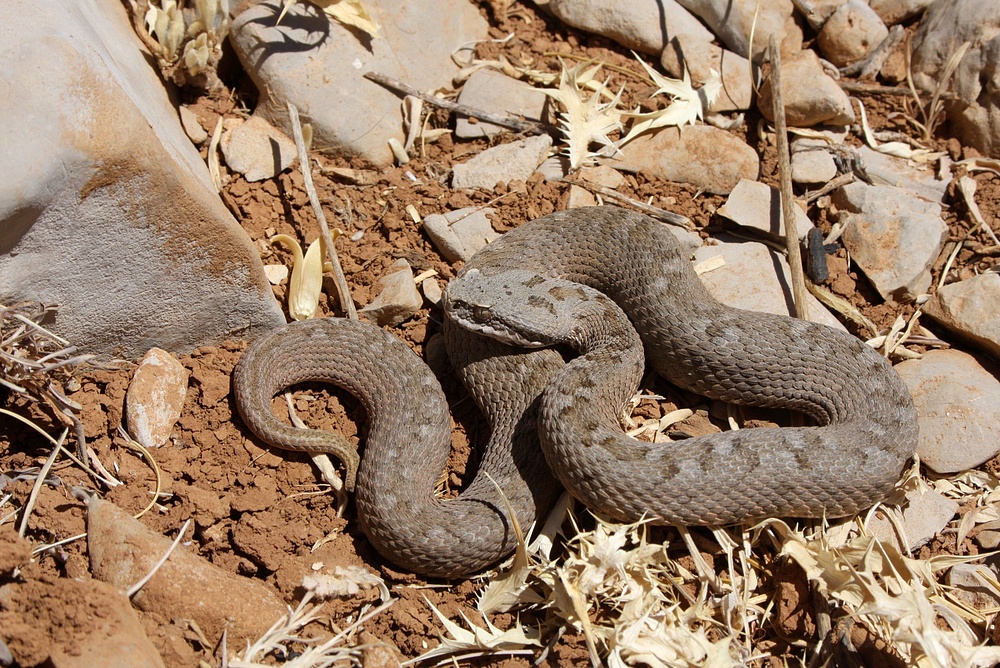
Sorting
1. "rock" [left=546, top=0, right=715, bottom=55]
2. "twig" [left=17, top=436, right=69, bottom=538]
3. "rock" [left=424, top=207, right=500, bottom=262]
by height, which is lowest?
Answer: "twig" [left=17, top=436, right=69, bottom=538]

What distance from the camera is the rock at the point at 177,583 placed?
364 centimetres

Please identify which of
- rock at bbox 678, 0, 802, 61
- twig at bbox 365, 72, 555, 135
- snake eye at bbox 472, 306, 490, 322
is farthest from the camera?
rock at bbox 678, 0, 802, 61

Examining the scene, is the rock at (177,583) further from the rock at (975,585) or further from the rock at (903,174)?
the rock at (903,174)

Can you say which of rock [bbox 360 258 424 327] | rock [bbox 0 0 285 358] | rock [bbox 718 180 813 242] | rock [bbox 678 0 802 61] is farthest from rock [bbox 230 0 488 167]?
rock [bbox 718 180 813 242]

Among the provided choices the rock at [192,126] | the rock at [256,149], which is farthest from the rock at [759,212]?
the rock at [192,126]

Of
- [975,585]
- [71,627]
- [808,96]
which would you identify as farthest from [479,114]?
[975,585]

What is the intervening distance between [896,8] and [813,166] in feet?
5.67

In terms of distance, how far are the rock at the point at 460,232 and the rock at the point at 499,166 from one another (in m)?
0.26

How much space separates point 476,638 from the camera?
147 inches

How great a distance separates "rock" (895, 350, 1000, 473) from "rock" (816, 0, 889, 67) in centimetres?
276

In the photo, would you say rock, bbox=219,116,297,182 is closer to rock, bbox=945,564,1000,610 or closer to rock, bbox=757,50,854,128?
rock, bbox=757,50,854,128

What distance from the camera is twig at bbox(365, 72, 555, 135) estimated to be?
5668 mm

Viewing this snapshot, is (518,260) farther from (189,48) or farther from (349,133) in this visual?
(189,48)

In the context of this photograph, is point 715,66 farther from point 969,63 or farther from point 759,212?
point 969,63
